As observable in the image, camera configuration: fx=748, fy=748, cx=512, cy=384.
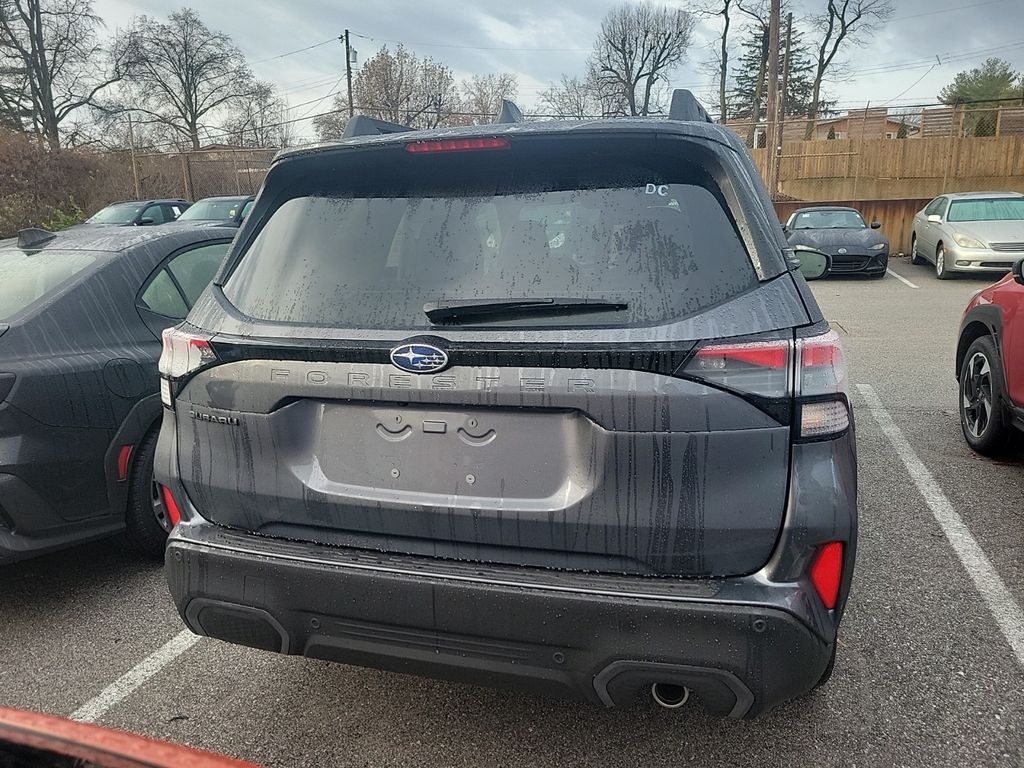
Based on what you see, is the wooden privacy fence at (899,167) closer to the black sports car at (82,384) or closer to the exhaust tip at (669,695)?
the black sports car at (82,384)

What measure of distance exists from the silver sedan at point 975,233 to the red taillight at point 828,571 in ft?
45.4

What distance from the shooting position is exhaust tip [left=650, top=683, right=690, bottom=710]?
179cm

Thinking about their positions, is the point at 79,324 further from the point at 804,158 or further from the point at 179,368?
the point at 804,158

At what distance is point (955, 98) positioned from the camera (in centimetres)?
4628

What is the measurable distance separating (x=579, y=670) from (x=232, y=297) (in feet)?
4.61

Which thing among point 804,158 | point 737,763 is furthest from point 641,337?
point 804,158

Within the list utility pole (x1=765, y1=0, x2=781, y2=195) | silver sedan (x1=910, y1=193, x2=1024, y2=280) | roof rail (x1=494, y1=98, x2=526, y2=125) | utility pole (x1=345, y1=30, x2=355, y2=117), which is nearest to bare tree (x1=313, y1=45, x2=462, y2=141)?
utility pole (x1=345, y1=30, x2=355, y2=117)

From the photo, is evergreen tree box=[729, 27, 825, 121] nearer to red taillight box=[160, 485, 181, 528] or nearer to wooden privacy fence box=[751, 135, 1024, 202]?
wooden privacy fence box=[751, 135, 1024, 202]

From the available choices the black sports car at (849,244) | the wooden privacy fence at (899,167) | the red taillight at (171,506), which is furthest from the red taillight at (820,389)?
the wooden privacy fence at (899,167)

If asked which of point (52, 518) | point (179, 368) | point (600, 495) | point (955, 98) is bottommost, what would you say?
point (52, 518)

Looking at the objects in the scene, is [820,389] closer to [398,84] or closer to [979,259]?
[979,259]

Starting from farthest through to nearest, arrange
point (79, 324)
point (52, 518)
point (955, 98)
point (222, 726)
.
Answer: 1. point (955, 98)
2. point (79, 324)
3. point (52, 518)
4. point (222, 726)

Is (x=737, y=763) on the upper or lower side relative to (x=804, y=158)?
lower

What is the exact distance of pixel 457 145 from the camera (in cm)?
199
